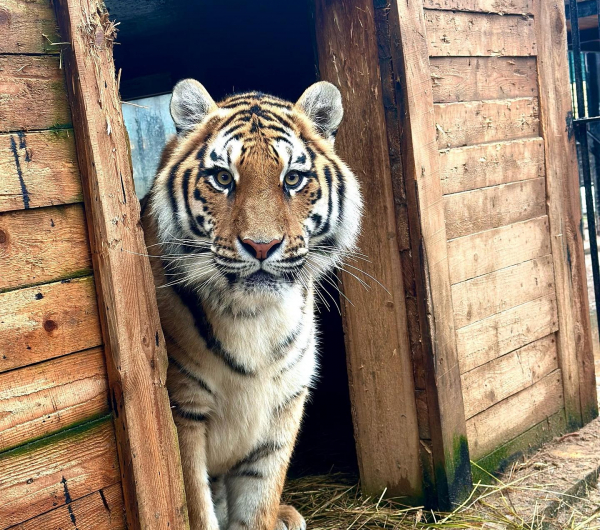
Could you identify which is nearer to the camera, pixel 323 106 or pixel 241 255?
pixel 241 255

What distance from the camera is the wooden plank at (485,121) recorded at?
3.23m

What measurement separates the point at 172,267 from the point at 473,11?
6.16 ft

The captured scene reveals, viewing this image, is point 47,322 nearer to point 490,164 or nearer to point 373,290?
point 373,290

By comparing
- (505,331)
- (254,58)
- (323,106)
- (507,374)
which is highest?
(254,58)

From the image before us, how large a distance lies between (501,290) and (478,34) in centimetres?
121

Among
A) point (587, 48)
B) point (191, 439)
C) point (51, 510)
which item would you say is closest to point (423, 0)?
point (191, 439)

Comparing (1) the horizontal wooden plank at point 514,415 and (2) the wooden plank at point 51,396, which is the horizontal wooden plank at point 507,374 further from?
(2) the wooden plank at point 51,396

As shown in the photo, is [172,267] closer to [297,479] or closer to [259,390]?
[259,390]

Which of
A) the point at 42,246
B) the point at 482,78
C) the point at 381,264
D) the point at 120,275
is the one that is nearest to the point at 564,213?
the point at 482,78

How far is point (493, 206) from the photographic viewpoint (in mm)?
3463

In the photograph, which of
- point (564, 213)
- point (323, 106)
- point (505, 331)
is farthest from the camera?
point (564, 213)

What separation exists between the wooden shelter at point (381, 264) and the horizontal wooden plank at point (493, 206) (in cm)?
1

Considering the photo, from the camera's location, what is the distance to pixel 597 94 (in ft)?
25.5

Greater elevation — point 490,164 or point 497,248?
point 490,164
